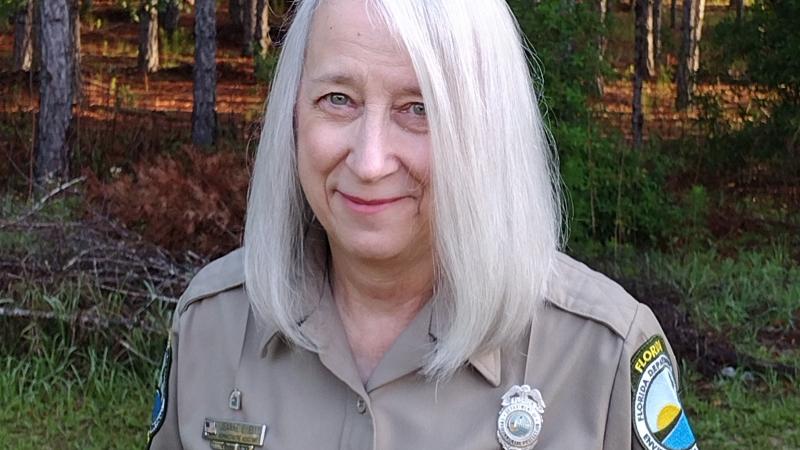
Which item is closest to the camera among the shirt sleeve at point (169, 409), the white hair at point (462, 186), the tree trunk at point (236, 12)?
the white hair at point (462, 186)

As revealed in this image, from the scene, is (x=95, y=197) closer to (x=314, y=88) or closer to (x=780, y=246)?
(x=780, y=246)

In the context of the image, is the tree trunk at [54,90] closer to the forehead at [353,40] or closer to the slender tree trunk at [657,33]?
the forehead at [353,40]

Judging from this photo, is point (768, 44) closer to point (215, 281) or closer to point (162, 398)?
point (215, 281)

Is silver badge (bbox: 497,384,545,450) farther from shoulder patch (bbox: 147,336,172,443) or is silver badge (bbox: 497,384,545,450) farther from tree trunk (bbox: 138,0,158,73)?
tree trunk (bbox: 138,0,158,73)

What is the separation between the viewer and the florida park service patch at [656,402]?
223 cm

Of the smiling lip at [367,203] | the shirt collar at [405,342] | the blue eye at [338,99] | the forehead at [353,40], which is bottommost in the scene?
the shirt collar at [405,342]

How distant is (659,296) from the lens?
6.31m

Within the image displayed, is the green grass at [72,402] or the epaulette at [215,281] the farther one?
the green grass at [72,402]

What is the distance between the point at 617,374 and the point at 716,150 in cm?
792

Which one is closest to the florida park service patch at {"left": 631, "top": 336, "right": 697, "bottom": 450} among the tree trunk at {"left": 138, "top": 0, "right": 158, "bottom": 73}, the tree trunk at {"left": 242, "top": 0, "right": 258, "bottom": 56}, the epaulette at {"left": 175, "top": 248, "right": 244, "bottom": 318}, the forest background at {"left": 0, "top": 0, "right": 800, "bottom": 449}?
the epaulette at {"left": 175, "top": 248, "right": 244, "bottom": 318}

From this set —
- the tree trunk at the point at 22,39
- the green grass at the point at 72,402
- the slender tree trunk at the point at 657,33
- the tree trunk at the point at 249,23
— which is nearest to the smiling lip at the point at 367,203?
the green grass at the point at 72,402

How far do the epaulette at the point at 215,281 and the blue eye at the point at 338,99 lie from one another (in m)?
0.53

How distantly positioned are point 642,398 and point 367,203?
59 cm

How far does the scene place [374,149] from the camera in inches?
84.0
